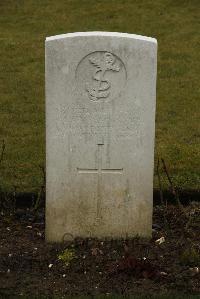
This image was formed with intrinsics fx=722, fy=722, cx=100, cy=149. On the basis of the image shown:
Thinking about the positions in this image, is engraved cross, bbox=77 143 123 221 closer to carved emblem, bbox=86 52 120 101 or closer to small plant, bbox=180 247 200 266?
carved emblem, bbox=86 52 120 101

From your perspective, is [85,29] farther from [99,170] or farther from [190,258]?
[190,258]

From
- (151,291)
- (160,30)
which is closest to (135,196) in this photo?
(151,291)

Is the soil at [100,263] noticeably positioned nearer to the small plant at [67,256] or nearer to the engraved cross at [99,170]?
the small plant at [67,256]

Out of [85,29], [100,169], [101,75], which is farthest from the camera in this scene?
[85,29]

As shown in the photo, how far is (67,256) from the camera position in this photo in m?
5.41

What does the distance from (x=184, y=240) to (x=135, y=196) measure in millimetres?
553

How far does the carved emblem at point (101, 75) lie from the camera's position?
17.8ft

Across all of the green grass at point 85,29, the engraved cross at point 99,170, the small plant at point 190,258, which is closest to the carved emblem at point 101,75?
the engraved cross at point 99,170

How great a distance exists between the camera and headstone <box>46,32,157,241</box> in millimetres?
5410

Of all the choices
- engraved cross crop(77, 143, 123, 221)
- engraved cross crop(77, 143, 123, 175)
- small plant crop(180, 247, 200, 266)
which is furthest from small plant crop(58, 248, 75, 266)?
small plant crop(180, 247, 200, 266)

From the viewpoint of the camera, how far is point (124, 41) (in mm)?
5395

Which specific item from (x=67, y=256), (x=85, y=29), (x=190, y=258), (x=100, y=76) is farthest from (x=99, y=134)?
(x=85, y=29)

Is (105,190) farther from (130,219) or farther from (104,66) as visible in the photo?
(104,66)

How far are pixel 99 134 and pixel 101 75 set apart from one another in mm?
455
